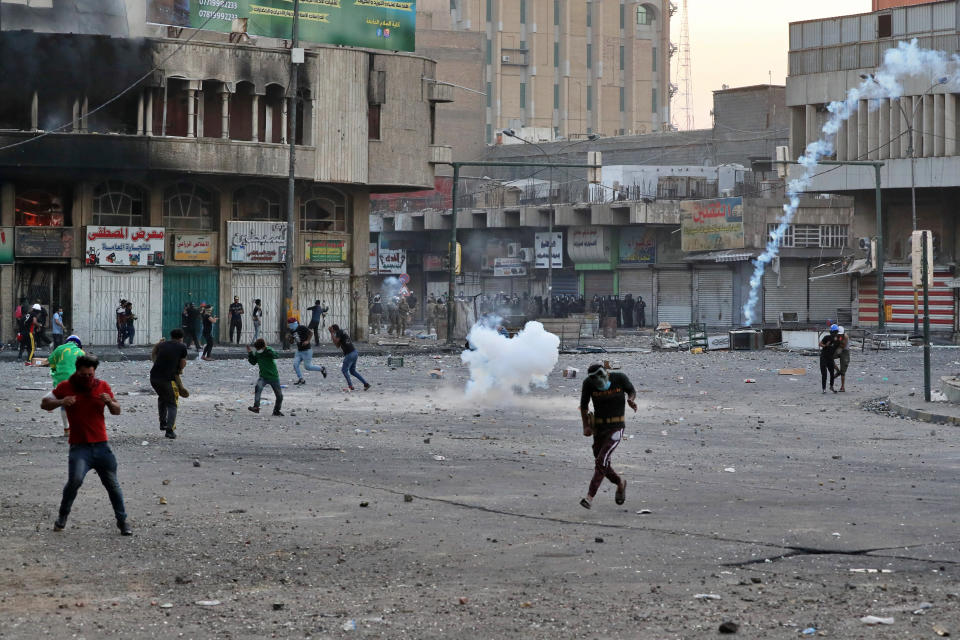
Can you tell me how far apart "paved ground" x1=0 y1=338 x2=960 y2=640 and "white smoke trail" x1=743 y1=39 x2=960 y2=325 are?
41.7 meters

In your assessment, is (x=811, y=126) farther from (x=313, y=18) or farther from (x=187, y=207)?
(x=187, y=207)

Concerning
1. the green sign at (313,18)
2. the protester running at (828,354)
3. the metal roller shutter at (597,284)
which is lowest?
the protester running at (828,354)

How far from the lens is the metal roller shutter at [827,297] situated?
67.6 meters

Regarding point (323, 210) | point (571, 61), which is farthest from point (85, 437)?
point (571, 61)

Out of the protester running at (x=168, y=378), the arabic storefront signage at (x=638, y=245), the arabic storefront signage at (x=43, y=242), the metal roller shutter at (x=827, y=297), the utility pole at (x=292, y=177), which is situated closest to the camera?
the protester running at (x=168, y=378)

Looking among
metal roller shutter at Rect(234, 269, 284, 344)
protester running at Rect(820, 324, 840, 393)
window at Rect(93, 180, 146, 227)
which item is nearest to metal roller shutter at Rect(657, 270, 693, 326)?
metal roller shutter at Rect(234, 269, 284, 344)

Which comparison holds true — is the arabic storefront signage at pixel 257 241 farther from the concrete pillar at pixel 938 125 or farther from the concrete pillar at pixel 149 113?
the concrete pillar at pixel 938 125

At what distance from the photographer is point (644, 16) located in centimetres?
11850

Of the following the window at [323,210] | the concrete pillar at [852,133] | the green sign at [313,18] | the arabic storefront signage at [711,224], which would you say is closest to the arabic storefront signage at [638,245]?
the arabic storefront signage at [711,224]

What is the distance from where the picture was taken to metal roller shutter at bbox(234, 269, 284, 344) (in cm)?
4891

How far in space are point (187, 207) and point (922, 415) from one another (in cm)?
3114

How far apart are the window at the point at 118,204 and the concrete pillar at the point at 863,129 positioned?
3158 centimetres

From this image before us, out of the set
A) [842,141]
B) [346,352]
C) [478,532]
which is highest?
[842,141]

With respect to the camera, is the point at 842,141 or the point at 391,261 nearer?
the point at 842,141
